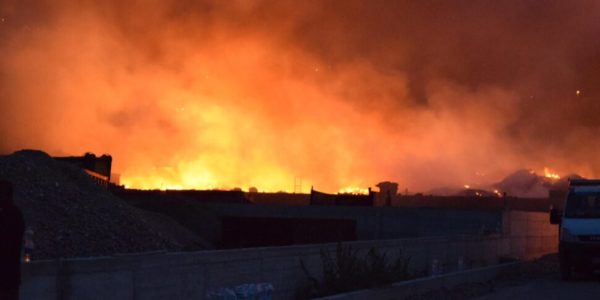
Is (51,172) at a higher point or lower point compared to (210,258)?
higher

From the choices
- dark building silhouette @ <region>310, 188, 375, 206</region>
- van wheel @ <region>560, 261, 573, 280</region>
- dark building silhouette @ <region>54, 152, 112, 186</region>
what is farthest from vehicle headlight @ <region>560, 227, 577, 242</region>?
dark building silhouette @ <region>310, 188, 375, 206</region>

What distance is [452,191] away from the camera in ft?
281

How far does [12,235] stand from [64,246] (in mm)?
→ 10575

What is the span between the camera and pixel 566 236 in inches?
966

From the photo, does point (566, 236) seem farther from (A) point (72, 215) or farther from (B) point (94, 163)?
(B) point (94, 163)

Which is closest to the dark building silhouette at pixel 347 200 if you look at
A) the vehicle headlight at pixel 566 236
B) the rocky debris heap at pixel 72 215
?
the rocky debris heap at pixel 72 215

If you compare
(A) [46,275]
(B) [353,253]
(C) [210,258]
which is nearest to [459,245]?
(B) [353,253]

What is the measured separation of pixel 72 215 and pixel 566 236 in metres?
12.9

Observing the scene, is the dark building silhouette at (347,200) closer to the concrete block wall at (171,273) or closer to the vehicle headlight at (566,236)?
the vehicle headlight at (566,236)

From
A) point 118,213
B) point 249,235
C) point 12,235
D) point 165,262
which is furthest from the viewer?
point 249,235

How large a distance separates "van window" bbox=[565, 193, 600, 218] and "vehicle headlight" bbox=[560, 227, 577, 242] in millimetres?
472

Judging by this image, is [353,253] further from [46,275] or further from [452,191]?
[452,191]

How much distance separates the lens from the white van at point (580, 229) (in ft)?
78.8

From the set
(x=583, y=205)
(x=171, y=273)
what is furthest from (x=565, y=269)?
(x=171, y=273)
